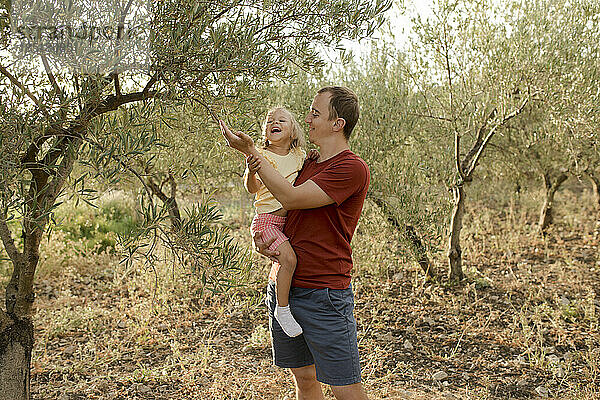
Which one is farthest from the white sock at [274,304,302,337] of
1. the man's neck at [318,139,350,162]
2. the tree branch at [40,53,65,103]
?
the tree branch at [40,53,65,103]

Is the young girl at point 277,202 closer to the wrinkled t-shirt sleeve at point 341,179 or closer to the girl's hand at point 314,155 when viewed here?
the girl's hand at point 314,155

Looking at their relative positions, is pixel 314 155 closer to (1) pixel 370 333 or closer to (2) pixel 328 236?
(2) pixel 328 236

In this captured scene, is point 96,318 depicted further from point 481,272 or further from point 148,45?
point 481,272

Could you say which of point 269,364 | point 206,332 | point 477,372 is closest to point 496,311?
point 477,372

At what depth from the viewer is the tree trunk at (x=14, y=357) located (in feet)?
12.5

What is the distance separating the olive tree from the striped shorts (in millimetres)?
277

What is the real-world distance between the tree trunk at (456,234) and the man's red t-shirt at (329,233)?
486 centimetres

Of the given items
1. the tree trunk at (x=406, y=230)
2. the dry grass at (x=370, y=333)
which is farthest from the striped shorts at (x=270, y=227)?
the tree trunk at (x=406, y=230)

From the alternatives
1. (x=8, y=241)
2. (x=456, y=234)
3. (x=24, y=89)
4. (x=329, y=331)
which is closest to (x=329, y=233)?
(x=329, y=331)

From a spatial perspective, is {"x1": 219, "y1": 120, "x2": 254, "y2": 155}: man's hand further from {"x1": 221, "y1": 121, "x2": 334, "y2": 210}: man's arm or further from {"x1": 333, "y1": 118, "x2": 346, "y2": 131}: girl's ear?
{"x1": 333, "y1": 118, "x2": 346, "y2": 131}: girl's ear

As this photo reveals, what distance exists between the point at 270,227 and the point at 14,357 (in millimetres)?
2269

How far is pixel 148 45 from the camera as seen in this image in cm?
296

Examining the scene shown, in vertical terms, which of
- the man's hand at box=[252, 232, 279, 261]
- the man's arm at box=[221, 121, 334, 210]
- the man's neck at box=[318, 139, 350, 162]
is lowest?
the man's hand at box=[252, 232, 279, 261]

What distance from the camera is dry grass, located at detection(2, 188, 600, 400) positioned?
507 centimetres
